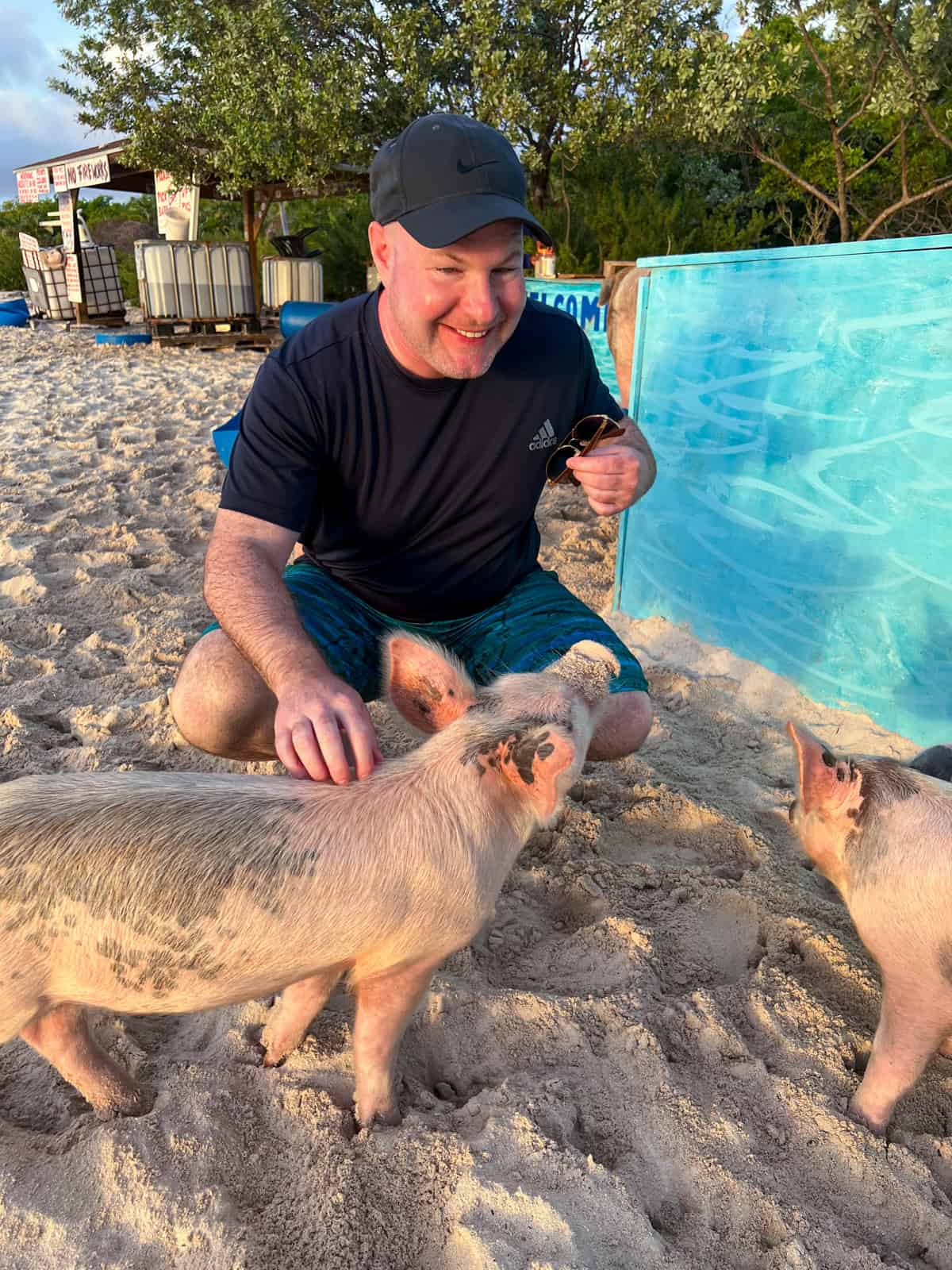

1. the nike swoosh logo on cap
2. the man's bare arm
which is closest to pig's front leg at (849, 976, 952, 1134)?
the man's bare arm

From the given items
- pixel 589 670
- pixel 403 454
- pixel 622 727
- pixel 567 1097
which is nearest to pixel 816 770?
pixel 589 670

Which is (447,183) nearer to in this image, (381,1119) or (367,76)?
(381,1119)

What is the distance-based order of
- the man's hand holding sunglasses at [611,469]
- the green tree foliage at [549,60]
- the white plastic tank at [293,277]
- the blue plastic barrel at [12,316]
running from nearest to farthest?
the man's hand holding sunglasses at [611,469] < the green tree foliage at [549,60] < the white plastic tank at [293,277] < the blue plastic barrel at [12,316]

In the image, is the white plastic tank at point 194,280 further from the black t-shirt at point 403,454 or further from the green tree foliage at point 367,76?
the black t-shirt at point 403,454

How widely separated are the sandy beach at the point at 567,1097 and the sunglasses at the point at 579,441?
3.33 ft

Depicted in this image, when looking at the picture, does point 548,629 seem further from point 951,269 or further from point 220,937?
point 951,269

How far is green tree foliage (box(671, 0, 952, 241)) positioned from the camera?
833 cm

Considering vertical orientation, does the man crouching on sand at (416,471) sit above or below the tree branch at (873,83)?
below

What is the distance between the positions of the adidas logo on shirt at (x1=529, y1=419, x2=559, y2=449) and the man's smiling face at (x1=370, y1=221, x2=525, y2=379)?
0.33 m

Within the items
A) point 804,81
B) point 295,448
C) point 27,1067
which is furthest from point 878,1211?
point 804,81

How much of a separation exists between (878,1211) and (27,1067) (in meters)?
1.76

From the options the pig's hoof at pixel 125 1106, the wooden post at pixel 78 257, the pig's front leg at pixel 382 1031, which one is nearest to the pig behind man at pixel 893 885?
the pig's front leg at pixel 382 1031

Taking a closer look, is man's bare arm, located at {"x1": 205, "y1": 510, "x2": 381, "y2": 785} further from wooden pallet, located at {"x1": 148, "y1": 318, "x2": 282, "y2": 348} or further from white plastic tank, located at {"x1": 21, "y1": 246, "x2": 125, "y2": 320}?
white plastic tank, located at {"x1": 21, "y1": 246, "x2": 125, "y2": 320}

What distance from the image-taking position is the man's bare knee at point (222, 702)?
232 centimetres
